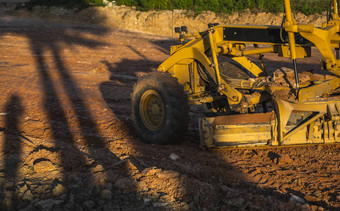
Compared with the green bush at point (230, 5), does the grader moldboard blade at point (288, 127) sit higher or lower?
lower

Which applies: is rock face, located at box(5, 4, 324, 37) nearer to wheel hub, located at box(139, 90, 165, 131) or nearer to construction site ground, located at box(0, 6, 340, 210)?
construction site ground, located at box(0, 6, 340, 210)

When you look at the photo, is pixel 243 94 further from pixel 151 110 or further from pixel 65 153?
pixel 65 153

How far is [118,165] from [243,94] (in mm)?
2340

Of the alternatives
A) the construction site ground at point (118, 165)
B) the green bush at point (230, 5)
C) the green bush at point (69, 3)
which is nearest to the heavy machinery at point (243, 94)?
the construction site ground at point (118, 165)

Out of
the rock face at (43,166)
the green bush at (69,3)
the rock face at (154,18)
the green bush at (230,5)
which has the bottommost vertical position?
the rock face at (43,166)

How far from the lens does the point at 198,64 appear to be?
6699 mm

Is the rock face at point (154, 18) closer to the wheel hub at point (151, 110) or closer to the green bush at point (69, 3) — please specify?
the green bush at point (69, 3)

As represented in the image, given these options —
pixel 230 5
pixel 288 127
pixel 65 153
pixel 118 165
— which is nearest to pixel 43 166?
pixel 65 153

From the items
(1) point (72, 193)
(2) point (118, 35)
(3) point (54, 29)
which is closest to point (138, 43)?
(2) point (118, 35)

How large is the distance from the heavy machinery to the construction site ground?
318mm

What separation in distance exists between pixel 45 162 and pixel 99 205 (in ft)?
4.44

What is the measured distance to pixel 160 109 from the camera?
6.55 m

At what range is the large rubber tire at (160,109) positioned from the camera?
6188mm

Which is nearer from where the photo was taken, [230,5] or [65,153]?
[65,153]
